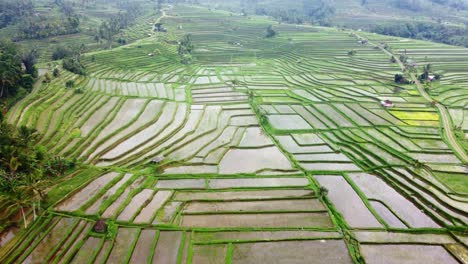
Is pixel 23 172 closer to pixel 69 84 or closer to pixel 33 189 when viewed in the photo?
pixel 33 189

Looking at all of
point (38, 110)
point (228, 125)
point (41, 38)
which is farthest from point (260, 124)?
point (41, 38)

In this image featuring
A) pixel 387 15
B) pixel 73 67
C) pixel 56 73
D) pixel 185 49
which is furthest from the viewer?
pixel 387 15

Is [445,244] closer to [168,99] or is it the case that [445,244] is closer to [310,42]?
[168,99]

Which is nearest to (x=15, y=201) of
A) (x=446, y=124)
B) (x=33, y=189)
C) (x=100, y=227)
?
(x=33, y=189)

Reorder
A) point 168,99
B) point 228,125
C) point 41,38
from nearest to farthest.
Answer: point 228,125, point 168,99, point 41,38

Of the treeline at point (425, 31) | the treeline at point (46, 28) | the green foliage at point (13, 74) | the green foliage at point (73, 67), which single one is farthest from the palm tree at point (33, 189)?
the treeline at point (425, 31)
